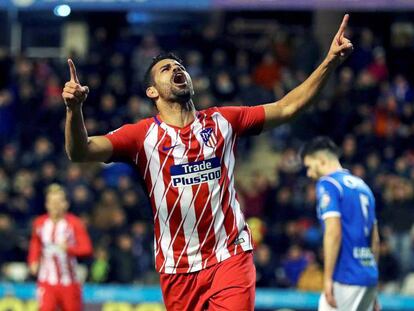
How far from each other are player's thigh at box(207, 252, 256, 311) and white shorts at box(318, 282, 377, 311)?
7.10ft

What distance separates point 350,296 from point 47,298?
450 cm

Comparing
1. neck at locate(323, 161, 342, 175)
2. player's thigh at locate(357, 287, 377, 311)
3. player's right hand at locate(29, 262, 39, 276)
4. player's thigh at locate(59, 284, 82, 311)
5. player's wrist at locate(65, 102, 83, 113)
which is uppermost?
player's wrist at locate(65, 102, 83, 113)

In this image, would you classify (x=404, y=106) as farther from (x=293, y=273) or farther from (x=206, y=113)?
(x=206, y=113)

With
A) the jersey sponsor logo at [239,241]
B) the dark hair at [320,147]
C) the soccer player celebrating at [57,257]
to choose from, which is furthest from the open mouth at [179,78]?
the soccer player celebrating at [57,257]

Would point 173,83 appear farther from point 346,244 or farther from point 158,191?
point 346,244

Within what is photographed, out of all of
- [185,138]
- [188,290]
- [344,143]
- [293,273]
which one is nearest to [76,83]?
[185,138]

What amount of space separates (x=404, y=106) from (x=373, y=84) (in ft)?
2.00

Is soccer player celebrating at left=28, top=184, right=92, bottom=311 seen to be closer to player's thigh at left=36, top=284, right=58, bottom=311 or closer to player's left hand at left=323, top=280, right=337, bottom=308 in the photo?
player's thigh at left=36, top=284, right=58, bottom=311

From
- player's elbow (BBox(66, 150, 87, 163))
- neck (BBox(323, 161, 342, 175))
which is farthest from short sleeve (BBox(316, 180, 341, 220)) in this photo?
player's elbow (BBox(66, 150, 87, 163))

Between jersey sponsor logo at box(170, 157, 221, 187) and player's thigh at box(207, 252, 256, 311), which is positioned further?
jersey sponsor logo at box(170, 157, 221, 187)

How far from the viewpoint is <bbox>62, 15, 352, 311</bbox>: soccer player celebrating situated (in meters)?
5.74

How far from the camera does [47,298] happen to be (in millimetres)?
11312

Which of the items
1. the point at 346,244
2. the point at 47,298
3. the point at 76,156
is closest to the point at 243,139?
the point at 47,298

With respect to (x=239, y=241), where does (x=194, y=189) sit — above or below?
above
